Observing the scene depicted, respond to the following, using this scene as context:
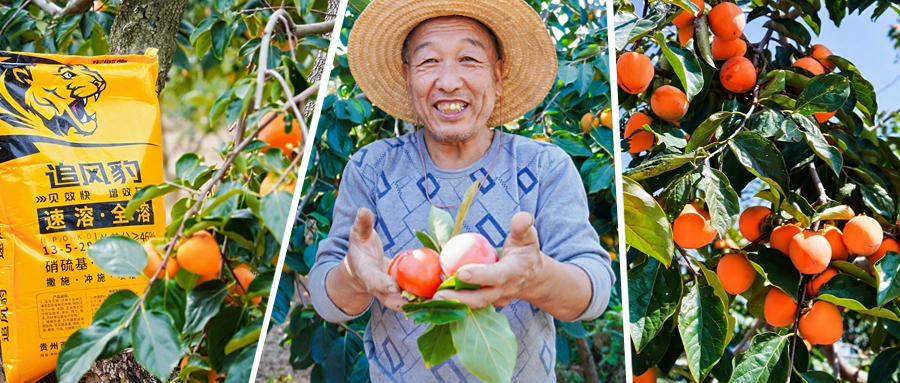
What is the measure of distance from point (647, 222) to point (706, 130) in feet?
0.97

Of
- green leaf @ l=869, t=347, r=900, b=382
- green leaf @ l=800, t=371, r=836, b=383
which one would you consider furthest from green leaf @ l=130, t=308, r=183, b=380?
green leaf @ l=869, t=347, r=900, b=382

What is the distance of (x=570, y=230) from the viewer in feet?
2.45

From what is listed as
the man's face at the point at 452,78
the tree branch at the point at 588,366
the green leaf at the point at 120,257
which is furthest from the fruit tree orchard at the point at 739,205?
the green leaf at the point at 120,257

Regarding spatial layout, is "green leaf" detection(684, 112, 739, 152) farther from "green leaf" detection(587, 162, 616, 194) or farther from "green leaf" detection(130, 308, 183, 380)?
"green leaf" detection(130, 308, 183, 380)

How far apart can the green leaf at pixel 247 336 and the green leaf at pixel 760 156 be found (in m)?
0.66

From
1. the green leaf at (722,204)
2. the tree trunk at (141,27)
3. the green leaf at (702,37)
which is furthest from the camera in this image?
the tree trunk at (141,27)

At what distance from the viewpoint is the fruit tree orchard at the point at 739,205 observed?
100cm

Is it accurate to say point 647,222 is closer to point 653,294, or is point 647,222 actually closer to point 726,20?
point 653,294

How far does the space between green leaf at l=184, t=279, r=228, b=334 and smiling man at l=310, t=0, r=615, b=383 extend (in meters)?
0.14

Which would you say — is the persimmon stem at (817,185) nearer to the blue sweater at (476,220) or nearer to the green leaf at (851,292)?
the green leaf at (851,292)

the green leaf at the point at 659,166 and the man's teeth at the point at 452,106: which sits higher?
the man's teeth at the point at 452,106

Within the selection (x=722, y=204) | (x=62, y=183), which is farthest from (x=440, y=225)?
(x=62, y=183)

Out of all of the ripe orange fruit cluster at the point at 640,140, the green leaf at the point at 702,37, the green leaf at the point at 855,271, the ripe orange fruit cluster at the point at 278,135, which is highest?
the green leaf at the point at 702,37

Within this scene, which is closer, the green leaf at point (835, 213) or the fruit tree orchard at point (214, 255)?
the fruit tree orchard at point (214, 255)
